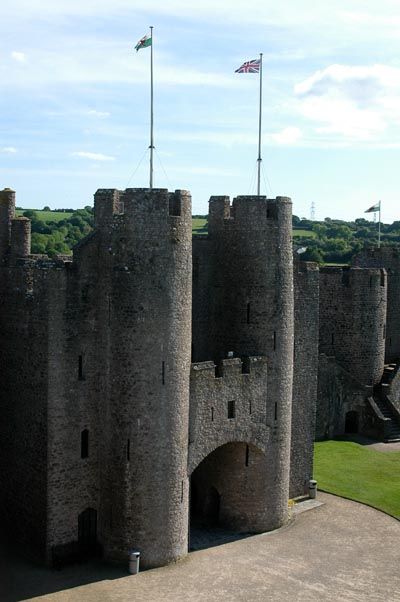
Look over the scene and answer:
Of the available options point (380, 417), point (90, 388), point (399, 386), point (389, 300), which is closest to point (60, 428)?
point (90, 388)

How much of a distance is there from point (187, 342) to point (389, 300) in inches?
1244

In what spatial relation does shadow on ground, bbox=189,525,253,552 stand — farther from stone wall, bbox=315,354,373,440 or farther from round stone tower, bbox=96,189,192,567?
stone wall, bbox=315,354,373,440

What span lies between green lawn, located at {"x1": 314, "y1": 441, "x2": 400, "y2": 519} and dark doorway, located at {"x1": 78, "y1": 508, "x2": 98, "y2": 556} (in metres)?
13.3

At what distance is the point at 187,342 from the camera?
1221 inches

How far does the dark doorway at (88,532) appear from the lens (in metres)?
31.3

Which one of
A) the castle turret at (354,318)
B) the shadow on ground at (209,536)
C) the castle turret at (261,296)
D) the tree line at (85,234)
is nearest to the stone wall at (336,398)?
the castle turret at (354,318)

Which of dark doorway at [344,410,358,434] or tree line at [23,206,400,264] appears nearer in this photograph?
dark doorway at [344,410,358,434]

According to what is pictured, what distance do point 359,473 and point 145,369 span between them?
59.0ft

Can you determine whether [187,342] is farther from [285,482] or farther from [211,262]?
[285,482]

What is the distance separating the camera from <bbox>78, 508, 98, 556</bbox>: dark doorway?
3128cm

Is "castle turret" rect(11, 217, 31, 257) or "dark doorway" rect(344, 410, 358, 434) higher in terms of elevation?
"castle turret" rect(11, 217, 31, 257)

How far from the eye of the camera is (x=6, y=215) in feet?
108

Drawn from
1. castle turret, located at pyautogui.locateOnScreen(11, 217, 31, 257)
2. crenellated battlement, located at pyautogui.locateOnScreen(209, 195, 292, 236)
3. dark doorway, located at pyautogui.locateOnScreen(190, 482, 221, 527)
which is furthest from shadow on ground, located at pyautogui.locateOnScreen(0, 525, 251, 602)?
crenellated battlement, located at pyautogui.locateOnScreen(209, 195, 292, 236)

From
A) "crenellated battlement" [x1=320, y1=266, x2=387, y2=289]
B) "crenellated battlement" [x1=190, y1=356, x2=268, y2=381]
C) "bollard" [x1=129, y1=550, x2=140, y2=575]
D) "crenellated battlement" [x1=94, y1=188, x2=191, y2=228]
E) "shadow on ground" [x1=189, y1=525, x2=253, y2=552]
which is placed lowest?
"shadow on ground" [x1=189, y1=525, x2=253, y2=552]
